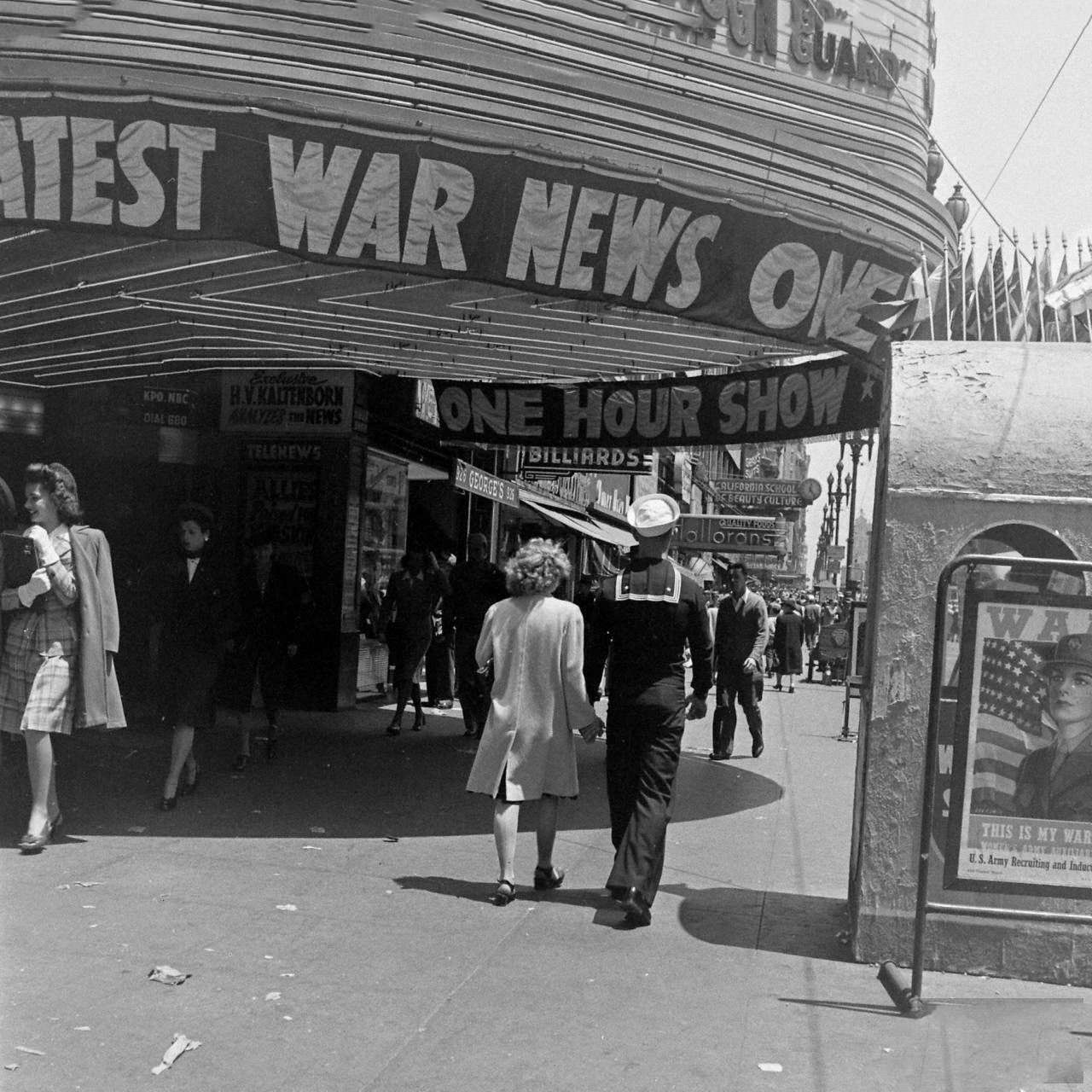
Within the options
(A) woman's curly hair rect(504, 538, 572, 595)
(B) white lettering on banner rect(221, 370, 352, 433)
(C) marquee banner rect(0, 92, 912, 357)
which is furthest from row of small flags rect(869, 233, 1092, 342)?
(B) white lettering on banner rect(221, 370, 352, 433)

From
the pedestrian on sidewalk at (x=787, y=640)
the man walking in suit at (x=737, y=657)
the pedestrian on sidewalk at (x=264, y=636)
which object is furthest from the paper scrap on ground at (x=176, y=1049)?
the pedestrian on sidewalk at (x=787, y=640)

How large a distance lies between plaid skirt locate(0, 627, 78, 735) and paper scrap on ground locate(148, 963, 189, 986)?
7.11ft

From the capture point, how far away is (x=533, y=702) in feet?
21.7

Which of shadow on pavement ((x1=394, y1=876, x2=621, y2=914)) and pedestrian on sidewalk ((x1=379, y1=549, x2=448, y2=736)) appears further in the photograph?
pedestrian on sidewalk ((x1=379, y1=549, x2=448, y2=736))

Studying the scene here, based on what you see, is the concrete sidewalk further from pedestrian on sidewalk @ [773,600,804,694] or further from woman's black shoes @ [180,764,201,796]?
pedestrian on sidewalk @ [773,600,804,694]

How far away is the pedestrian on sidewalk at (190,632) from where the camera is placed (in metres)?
8.12

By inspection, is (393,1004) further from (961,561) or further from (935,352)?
(935,352)

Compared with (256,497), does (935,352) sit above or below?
above

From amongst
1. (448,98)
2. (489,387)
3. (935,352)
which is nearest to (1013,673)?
(935,352)

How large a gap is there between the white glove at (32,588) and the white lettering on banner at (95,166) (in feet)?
5.91

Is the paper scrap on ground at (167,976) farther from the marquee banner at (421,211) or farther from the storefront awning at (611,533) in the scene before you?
the storefront awning at (611,533)

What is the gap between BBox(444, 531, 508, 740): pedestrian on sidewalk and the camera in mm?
11852

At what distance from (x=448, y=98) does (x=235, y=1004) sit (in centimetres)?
581

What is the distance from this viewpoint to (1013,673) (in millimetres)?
5383
